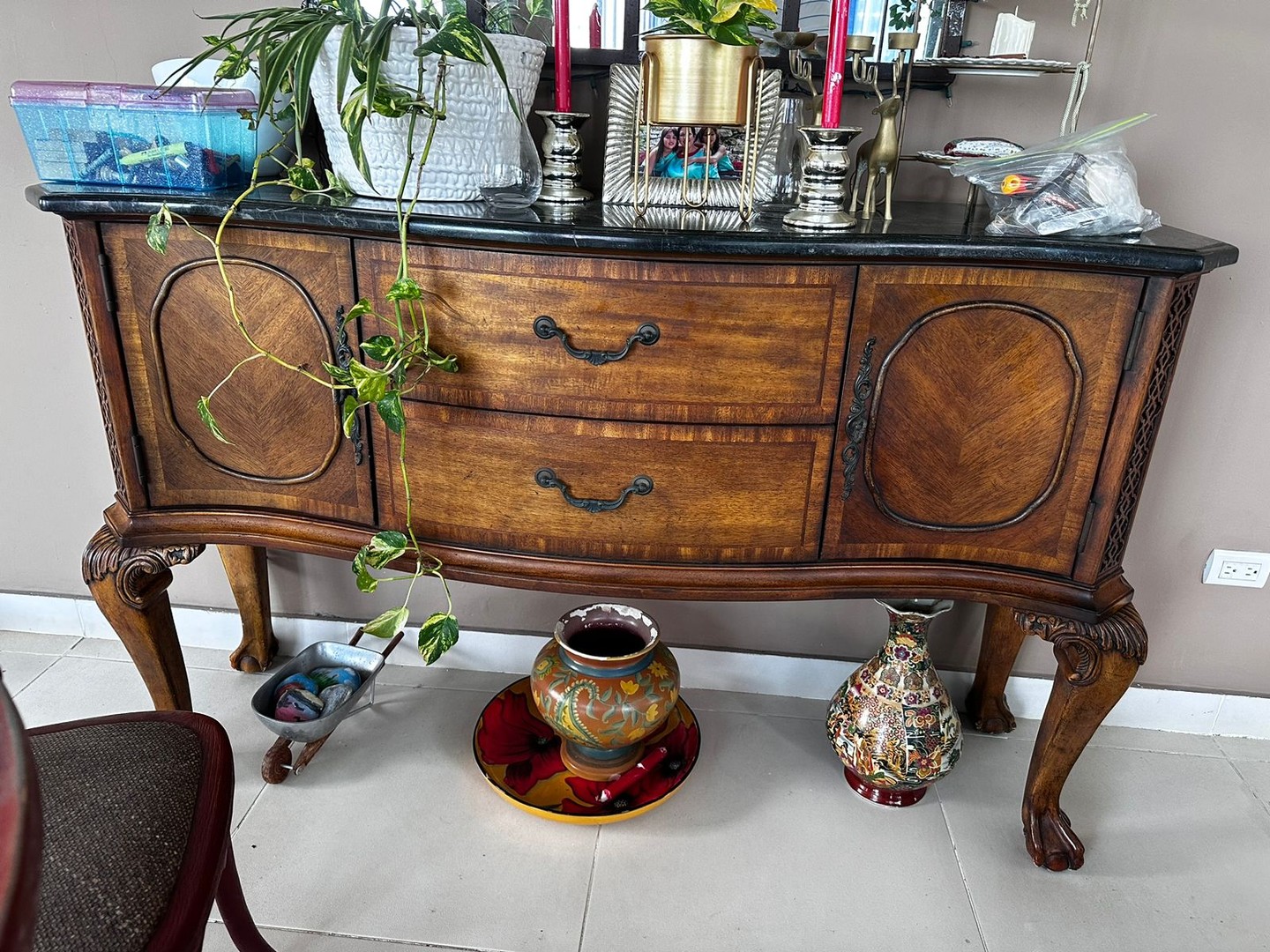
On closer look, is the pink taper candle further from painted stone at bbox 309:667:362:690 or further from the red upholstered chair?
painted stone at bbox 309:667:362:690

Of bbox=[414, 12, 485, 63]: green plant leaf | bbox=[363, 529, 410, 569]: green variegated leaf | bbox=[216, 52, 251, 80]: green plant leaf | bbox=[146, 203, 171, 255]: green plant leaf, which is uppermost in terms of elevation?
bbox=[414, 12, 485, 63]: green plant leaf

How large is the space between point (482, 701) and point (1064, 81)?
1.47 metres

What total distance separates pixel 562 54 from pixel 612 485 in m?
0.57

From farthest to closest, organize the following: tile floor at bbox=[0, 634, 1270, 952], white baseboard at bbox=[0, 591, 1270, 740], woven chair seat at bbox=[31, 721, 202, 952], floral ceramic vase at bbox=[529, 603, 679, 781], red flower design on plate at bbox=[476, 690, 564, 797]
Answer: white baseboard at bbox=[0, 591, 1270, 740] → red flower design on plate at bbox=[476, 690, 564, 797] → floral ceramic vase at bbox=[529, 603, 679, 781] → tile floor at bbox=[0, 634, 1270, 952] → woven chair seat at bbox=[31, 721, 202, 952]

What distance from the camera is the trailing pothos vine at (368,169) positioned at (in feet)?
3.25

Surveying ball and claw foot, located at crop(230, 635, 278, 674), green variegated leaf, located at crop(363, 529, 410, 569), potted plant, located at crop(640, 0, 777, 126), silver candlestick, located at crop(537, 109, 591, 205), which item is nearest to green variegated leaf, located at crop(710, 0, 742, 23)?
potted plant, located at crop(640, 0, 777, 126)

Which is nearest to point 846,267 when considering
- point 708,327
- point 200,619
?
point 708,327

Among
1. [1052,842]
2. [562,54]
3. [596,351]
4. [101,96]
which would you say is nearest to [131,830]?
[596,351]

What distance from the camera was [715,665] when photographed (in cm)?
178

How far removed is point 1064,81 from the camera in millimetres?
1356

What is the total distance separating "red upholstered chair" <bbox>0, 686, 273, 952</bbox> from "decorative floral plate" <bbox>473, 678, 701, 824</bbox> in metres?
0.68

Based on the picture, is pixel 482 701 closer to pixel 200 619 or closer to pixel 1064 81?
pixel 200 619

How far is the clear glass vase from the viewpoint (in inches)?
46.0

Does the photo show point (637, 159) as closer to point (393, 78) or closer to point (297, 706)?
point (393, 78)
